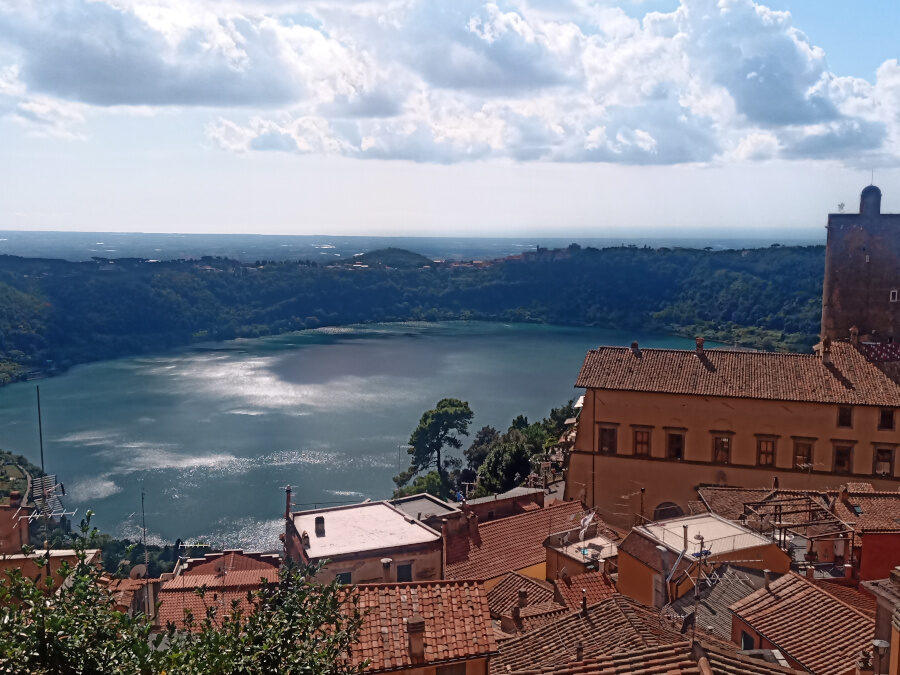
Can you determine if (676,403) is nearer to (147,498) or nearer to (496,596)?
(496,596)

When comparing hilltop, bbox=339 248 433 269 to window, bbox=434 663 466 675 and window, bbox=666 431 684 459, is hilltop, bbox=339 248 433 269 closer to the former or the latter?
window, bbox=666 431 684 459

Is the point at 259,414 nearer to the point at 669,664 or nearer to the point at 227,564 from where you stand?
the point at 227,564

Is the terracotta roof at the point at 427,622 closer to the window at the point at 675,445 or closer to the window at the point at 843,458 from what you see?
the window at the point at 675,445

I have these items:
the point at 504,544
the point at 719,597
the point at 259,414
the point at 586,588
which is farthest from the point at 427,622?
the point at 259,414

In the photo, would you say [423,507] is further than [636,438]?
Yes

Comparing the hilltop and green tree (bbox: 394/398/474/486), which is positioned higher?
the hilltop

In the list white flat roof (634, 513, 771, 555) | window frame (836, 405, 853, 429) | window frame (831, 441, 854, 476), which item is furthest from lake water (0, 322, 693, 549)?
white flat roof (634, 513, 771, 555)

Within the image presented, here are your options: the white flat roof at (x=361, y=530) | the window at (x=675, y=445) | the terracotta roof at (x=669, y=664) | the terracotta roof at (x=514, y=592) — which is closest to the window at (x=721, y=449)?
the window at (x=675, y=445)
